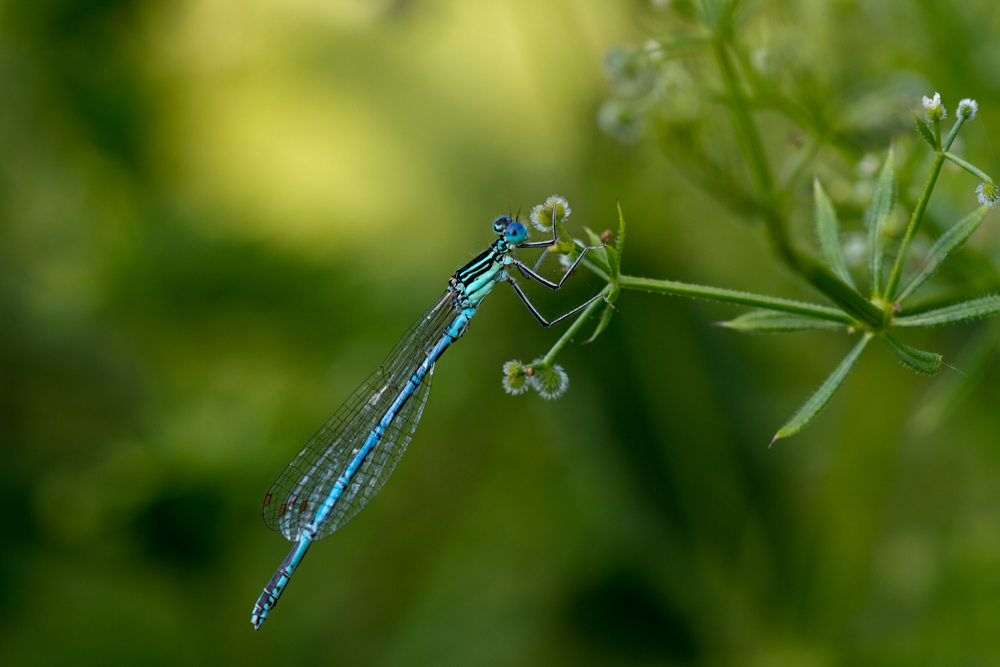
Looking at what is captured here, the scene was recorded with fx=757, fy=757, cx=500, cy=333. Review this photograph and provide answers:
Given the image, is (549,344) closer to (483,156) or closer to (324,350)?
(324,350)

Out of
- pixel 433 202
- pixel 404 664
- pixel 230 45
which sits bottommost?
pixel 404 664

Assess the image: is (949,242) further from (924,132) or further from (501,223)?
(501,223)

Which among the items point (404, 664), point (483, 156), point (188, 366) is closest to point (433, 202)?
point (483, 156)

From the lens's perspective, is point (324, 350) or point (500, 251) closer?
point (500, 251)

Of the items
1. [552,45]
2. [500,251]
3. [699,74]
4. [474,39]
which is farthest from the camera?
[474,39]

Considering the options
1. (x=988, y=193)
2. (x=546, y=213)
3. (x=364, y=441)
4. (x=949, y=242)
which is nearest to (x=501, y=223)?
(x=546, y=213)
